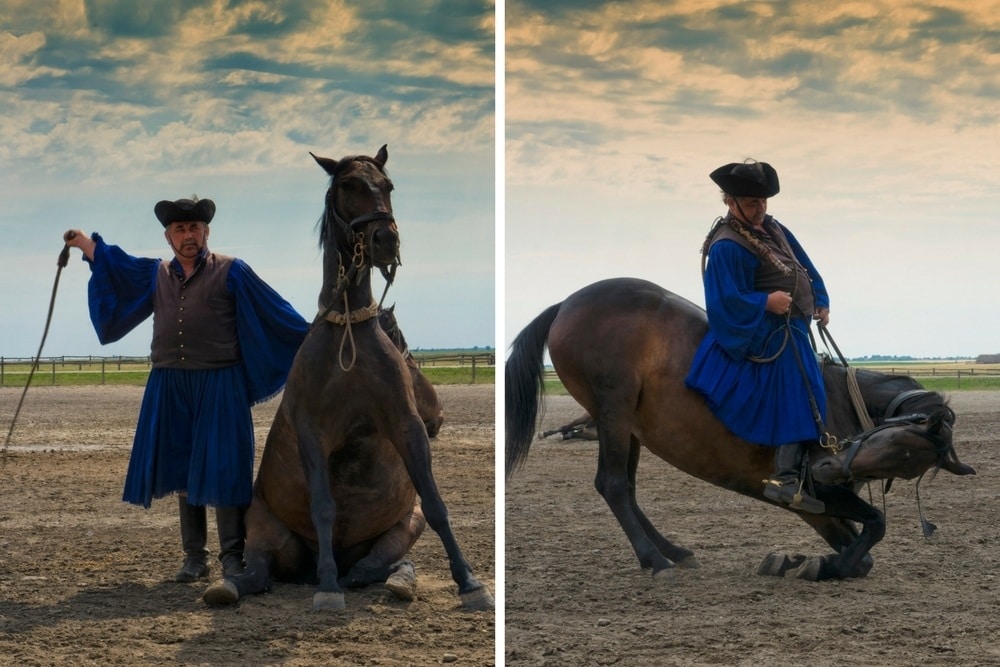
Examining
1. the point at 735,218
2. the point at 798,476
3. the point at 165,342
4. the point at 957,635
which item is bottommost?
the point at 957,635

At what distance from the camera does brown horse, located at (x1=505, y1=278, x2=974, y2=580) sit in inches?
216

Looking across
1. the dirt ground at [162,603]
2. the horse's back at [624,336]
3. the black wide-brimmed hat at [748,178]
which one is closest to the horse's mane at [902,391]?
the horse's back at [624,336]

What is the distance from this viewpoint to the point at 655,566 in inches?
215

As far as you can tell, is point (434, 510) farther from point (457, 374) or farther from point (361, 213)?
point (457, 374)

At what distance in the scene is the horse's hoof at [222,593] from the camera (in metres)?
4.72

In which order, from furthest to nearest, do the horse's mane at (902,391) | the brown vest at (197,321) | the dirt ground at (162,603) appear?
the horse's mane at (902,391) → the brown vest at (197,321) → the dirt ground at (162,603)

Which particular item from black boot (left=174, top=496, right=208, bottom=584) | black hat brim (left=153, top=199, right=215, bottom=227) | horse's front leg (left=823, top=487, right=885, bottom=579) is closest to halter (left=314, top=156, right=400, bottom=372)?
black hat brim (left=153, top=199, right=215, bottom=227)

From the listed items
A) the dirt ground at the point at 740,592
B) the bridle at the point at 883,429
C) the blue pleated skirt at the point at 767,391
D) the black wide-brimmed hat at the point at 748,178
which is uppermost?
the black wide-brimmed hat at the point at 748,178

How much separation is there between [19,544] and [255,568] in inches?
76.3

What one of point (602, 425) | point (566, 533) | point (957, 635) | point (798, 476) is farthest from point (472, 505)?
point (957, 635)

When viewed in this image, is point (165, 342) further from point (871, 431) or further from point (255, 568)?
point (871, 431)

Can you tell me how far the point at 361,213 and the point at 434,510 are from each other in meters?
1.20

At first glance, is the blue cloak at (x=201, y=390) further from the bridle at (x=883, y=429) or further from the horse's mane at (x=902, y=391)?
the horse's mane at (x=902, y=391)

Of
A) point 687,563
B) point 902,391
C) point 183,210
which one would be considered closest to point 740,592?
point 687,563
